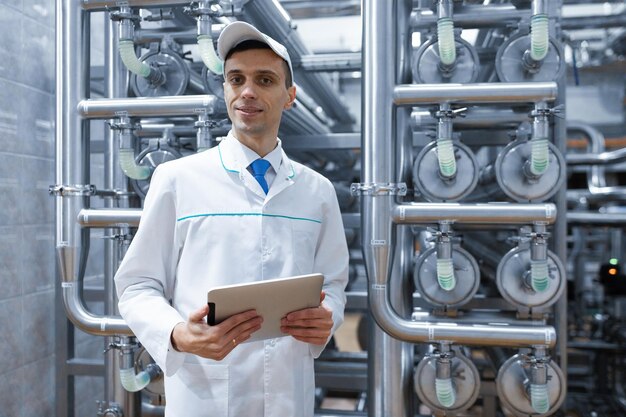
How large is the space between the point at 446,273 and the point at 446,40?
2.53 ft

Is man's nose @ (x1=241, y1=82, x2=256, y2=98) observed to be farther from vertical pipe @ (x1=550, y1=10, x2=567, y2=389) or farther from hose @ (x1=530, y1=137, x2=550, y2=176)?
vertical pipe @ (x1=550, y1=10, x2=567, y2=389)

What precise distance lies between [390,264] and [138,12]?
1.34 meters

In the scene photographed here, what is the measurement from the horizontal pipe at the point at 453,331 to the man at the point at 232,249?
52cm

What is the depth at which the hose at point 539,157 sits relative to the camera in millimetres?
1667

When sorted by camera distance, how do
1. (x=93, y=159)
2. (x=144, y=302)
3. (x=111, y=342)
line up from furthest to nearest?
(x=93, y=159), (x=111, y=342), (x=144, y=302)

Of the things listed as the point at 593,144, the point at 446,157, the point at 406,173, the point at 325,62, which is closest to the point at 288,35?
the point at 325,62

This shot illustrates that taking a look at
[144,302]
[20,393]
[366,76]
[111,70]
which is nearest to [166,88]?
[111,70]

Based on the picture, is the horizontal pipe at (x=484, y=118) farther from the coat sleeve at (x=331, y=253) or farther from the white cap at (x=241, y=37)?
the white cap at (x=241, y=37)

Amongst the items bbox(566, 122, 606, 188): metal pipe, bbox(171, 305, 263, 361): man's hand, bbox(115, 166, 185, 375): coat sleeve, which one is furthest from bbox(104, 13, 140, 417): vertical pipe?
bbox(566, 122, 606, 188): metal pipe

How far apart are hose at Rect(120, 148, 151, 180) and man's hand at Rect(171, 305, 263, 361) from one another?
3.21 feet

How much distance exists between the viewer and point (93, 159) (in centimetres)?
287

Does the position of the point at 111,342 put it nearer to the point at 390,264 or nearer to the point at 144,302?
the point at 144,302

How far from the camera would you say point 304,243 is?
1.29m

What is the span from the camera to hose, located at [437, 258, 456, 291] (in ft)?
5.65
